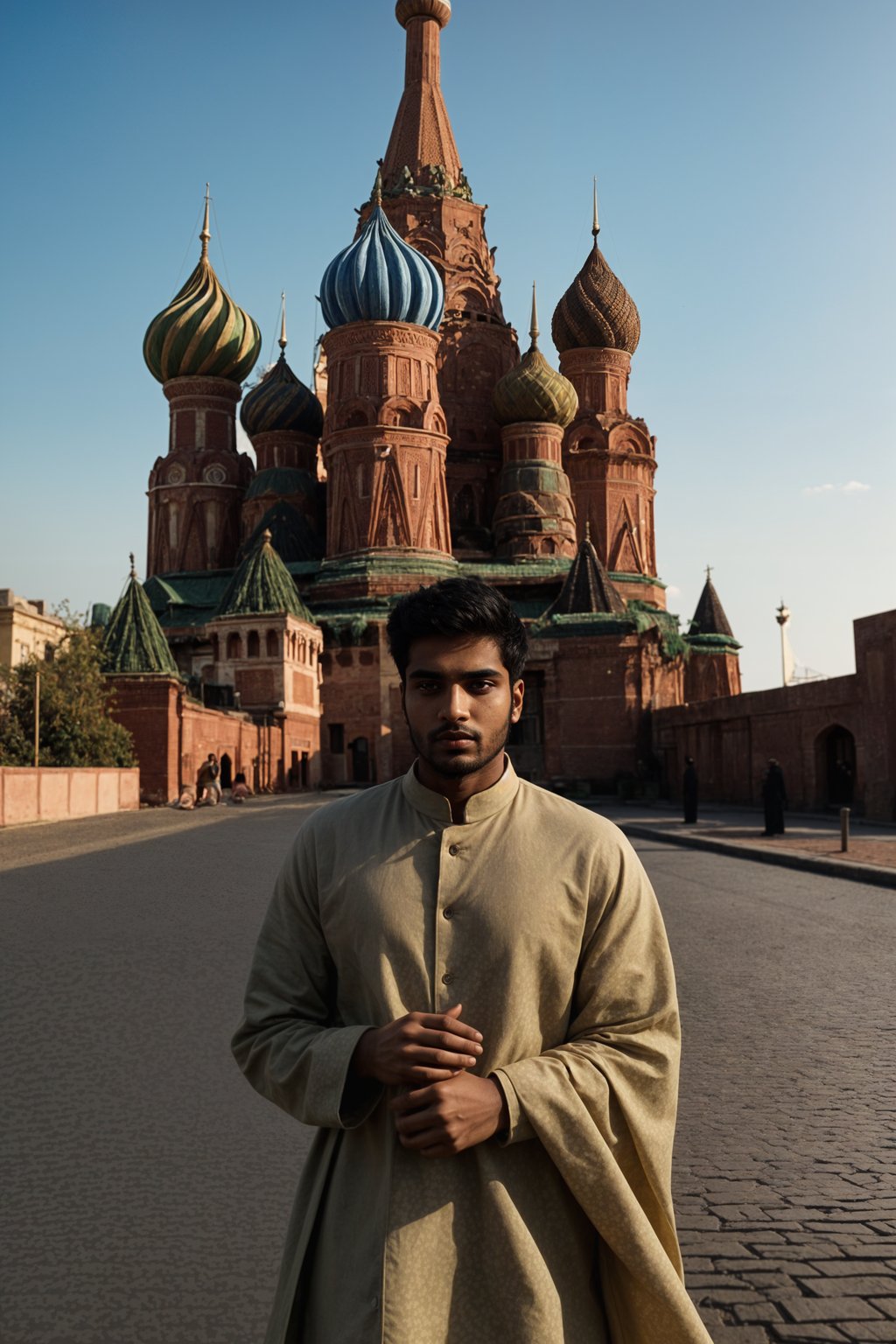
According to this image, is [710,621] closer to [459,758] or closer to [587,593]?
[587,593]

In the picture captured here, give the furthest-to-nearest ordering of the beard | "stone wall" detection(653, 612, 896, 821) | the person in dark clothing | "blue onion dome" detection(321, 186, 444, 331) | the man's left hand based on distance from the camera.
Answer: "blue onion dome" detection(321, 186, 444, 331) → "stone wall" detection(653, 612, 896, 821) → the person in dark clothing → the beard → the man's left hand

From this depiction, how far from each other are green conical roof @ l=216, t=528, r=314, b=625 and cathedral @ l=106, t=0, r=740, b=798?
9 centimetres

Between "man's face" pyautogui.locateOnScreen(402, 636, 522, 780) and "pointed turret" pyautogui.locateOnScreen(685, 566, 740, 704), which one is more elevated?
"pointed turret" pyautogui.locateOnScreen(685, 566, 740, 704)

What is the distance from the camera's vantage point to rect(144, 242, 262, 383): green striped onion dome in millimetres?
55156

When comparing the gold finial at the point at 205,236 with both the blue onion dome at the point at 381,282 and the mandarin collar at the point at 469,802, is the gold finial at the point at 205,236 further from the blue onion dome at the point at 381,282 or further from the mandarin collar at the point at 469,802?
the mandarin collar at the point at 469,802

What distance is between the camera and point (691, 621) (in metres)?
59.4

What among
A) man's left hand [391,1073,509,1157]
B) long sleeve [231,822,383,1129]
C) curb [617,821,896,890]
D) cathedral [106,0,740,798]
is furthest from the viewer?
cathedral [106,0,740,798]

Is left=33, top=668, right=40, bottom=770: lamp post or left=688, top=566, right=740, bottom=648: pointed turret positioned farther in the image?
left=688, top=566, right=740, bottom=648: pointed turret

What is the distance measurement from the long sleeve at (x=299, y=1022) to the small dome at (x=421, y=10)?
62.8 meters

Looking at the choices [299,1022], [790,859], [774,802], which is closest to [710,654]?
[774,802]

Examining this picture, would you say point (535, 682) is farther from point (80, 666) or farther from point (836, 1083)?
point (836, 1083)

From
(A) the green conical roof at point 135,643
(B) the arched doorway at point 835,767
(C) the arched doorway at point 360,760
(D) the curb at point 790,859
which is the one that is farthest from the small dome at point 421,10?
(D) the curb at point 790,859

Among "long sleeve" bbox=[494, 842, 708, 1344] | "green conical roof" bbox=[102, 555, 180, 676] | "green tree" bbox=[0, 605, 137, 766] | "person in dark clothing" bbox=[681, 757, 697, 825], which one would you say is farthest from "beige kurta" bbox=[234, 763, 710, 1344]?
"green conical roof" bbox=[102, 555, 180, 676]

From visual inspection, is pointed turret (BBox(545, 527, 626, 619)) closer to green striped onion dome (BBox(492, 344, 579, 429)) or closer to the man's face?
green striped onion dome (BBox(492, 344, 579, 429))
